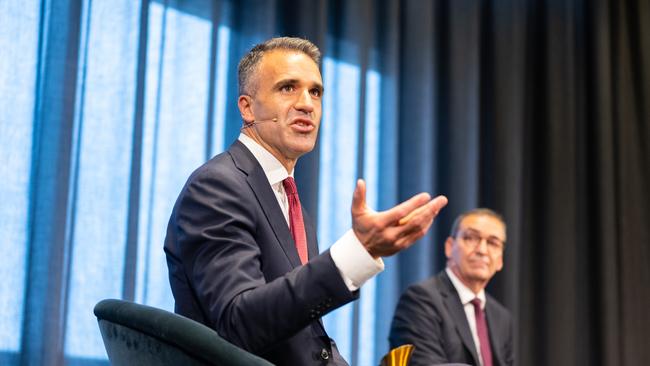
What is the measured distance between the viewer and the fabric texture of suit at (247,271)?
1.62 metres

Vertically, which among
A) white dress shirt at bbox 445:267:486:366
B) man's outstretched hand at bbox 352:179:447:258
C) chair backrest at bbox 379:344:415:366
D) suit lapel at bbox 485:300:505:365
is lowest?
suit lapel at bbox 485:300:505:365

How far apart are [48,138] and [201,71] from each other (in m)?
0.81

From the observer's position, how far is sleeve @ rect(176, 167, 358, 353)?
1.61 metres

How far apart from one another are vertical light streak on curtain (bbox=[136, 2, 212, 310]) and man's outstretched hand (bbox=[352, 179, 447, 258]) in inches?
87.3

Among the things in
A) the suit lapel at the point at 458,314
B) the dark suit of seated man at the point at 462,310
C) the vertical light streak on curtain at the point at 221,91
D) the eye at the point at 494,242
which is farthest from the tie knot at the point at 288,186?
the eye at the point at 494,242

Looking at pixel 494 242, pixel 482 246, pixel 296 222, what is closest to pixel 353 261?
pixel 296 222

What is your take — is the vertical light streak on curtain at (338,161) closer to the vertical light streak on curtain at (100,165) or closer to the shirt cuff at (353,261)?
the vertical light streak on curtain at (100,165)

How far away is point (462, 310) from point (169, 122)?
1604 mm

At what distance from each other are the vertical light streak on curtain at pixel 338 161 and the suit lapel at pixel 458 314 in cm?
48

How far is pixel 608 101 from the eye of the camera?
5.43 metres

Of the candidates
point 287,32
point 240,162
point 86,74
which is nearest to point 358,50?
point 287,32

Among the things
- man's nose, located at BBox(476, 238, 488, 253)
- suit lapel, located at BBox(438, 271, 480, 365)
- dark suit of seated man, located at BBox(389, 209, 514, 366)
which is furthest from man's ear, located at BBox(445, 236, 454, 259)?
suit lapel, located at BBox(438, 271, 480, 365)

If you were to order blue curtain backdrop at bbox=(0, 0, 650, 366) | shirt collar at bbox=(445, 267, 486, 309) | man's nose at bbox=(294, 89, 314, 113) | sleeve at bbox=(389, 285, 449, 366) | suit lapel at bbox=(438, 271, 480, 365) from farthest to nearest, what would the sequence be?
shirt collar at bbox=(445, 267, 486, 309) < suit lapel at bbox=(438, 271, 480, 365) < sleeve at bbox=(389, 285, 449, 366) < blue curtain backdrop at bbox=(0, 0, 650, 366) < man's nose at bbox=(294, 89, 314, 113)

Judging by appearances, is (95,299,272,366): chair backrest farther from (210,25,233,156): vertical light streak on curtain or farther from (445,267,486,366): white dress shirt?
(445,267,486,366): white dress shirt
